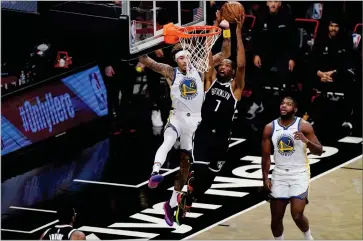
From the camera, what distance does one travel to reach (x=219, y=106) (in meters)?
15.1

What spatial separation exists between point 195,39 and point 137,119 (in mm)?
7750

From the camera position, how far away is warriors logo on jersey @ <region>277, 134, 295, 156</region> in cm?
1501

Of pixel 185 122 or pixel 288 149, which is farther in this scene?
pixel 185 122

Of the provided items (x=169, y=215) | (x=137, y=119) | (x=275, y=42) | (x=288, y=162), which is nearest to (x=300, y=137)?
(x=288, y=162)

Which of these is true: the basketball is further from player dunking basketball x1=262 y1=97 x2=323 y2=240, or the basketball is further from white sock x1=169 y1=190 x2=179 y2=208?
white sock x1=169 y1=190 x2=179 y2=208

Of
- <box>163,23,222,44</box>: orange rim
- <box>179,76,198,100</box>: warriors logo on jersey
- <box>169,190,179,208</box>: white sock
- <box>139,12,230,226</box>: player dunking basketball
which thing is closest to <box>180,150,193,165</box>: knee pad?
<box>139,12,230,226</box>: player dunking basketball

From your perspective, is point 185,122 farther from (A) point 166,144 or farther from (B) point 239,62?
(B) point 239,62

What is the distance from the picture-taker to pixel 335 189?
741 inches

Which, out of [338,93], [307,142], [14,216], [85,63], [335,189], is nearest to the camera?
[307,142]

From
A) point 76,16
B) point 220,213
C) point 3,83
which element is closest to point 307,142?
point 220,213

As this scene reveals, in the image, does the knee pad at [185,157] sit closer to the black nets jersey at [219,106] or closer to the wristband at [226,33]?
the black nets jersey at [219,106]

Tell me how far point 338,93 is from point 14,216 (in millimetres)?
8296

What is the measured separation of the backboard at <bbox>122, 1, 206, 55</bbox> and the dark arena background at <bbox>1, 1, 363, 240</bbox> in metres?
0.02

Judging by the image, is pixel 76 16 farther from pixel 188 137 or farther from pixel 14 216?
pixel 188 137
